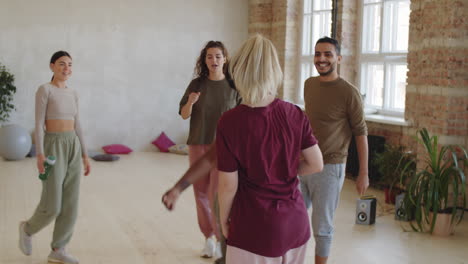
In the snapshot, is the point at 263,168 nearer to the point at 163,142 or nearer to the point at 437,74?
the point at 437,74

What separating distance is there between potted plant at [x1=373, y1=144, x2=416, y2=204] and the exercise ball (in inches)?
204

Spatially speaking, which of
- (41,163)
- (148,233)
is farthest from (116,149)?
(41,163)

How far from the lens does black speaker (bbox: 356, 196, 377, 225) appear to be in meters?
5.64

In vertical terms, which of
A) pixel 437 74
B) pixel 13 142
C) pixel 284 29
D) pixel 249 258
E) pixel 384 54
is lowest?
pixel 13 142

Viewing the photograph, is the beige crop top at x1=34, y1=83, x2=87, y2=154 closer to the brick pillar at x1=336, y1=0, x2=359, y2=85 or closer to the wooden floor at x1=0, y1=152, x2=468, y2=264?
the wooden floor at x1=0, y1=152, x2=468, y2=264

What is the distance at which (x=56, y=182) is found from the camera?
4.05 metres

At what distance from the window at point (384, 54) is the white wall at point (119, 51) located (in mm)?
3101

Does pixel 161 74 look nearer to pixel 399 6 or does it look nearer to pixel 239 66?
pixel 399 6

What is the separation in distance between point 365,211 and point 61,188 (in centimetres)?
301

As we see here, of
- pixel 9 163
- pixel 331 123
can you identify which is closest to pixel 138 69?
pixel 9 163

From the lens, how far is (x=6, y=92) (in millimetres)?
8844

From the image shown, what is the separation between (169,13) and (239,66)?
8.23m

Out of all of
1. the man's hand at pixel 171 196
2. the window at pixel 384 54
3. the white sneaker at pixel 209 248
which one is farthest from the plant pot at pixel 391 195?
the man's hand at pixel 171 196

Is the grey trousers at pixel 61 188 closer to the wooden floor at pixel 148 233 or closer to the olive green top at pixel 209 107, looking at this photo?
the wooden floor at pixel 148 233
